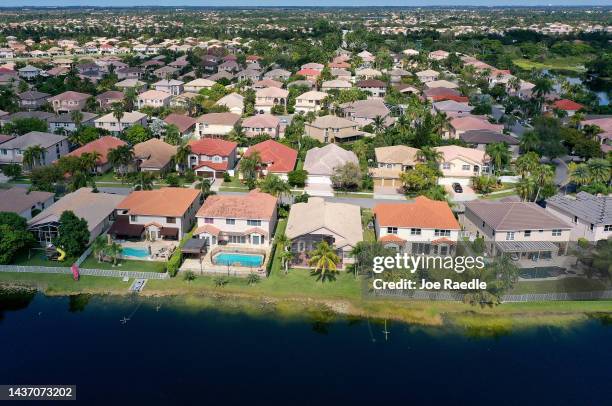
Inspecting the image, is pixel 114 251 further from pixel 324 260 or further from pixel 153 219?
pixel 324 260

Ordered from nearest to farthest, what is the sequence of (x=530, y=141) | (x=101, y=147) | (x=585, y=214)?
(x=585, y=214) < (x=101, y=147) < (x=530, y=141)

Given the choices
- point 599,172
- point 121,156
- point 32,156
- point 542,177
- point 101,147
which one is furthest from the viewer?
point 101,147

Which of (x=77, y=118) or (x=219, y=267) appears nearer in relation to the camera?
(x=219, y=267)

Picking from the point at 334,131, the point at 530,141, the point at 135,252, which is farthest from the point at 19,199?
the point at 530,141

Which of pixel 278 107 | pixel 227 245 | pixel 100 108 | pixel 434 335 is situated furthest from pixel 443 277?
pixel 100 108

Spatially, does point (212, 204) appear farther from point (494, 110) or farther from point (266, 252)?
point (494, 110)

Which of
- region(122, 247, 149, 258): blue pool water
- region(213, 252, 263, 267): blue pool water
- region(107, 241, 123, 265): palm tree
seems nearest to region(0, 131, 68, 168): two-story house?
region(122, 247, 149, 258): blue pool water
